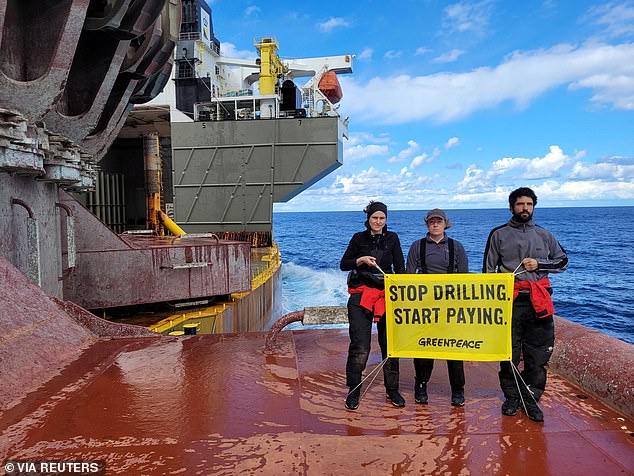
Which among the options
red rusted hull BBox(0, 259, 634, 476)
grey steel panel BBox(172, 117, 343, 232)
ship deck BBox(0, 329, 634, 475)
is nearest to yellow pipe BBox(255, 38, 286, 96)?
grey steel panel BBox(172, 117, 343, 232)

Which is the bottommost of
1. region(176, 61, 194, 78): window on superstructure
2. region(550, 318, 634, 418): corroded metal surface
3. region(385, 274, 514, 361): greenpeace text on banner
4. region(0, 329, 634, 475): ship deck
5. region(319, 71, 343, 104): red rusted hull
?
region(0, 329, 634, 475): ship deck

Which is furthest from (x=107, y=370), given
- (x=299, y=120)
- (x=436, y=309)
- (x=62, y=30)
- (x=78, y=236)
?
(x=299, y=120)

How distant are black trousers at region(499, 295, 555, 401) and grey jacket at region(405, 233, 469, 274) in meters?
0.56

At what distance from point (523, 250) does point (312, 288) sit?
27.5 m

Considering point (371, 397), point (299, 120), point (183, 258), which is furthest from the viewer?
point (299, 120)

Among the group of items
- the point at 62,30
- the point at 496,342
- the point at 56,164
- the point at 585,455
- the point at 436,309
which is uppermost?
the point at 62,30

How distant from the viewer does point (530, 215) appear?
155 inches

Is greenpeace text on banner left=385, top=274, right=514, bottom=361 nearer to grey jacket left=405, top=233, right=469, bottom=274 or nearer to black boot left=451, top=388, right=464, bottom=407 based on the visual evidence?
grey jacket left=405, top=233, right=469, bottom=274

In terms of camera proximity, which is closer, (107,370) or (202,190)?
(107,370)

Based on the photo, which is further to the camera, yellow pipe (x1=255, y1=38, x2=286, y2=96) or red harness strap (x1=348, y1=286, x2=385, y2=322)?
yellow pipe (x1=255, y1=38, x2=286, y2=96)

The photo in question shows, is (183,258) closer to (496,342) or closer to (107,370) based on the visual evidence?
(107,370)

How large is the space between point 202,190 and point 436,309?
21220 millimetres

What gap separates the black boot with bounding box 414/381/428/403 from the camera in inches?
168

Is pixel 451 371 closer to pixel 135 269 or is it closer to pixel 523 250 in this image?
pixel 523 250
